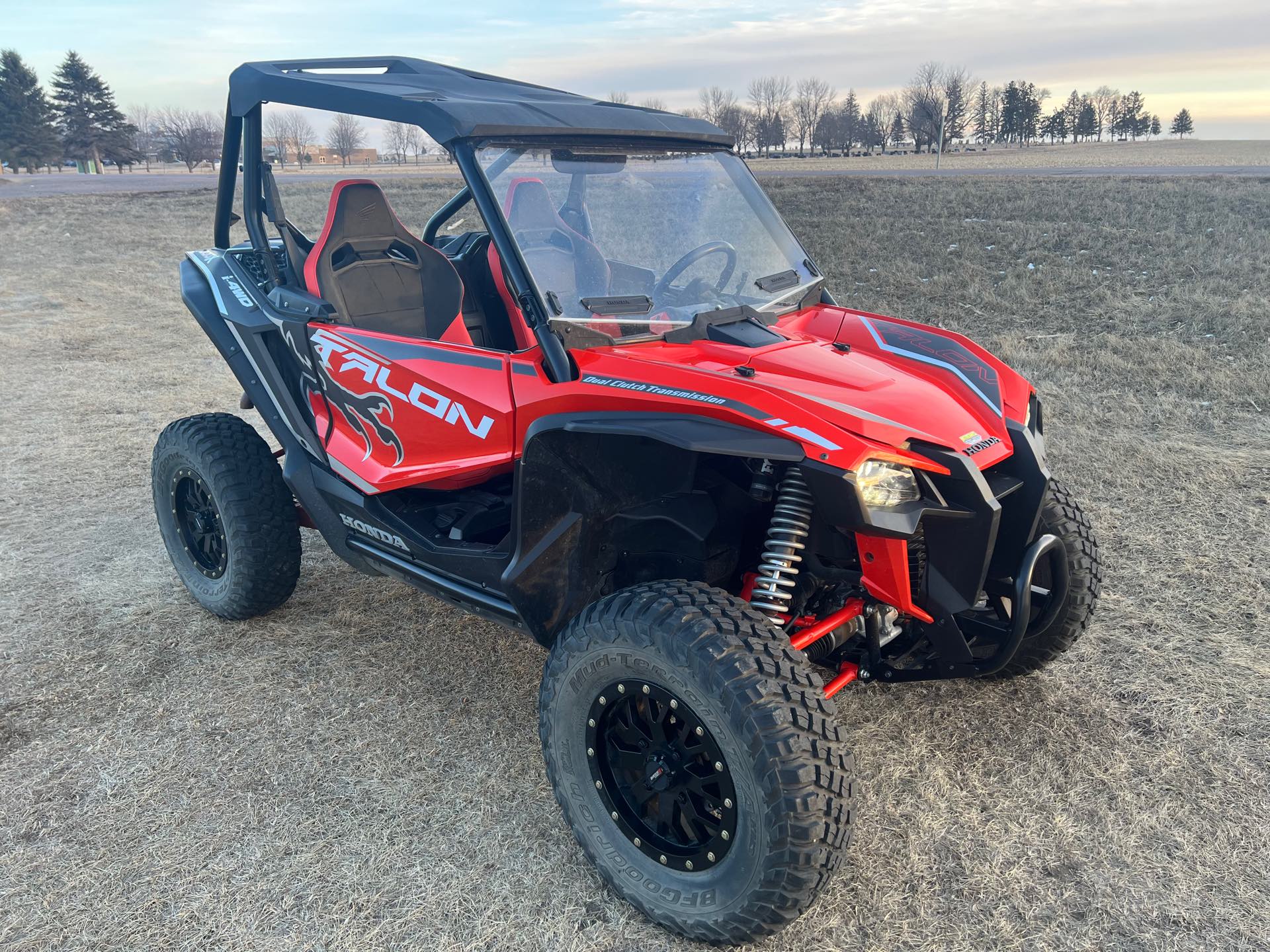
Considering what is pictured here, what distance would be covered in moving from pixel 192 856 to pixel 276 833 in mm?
230

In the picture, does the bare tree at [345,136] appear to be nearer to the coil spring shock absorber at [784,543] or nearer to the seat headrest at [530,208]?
the seat headrest at [530,208]

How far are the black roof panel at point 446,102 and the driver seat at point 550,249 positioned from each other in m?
0.20

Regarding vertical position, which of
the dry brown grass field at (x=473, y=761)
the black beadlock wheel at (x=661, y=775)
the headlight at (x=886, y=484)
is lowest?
the dry brown grass field at (x=473, y=761)

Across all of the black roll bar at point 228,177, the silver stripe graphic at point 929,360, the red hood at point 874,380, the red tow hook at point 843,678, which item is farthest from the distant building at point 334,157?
the red tow hook at point 843,678

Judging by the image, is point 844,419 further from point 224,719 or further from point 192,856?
point 224,719

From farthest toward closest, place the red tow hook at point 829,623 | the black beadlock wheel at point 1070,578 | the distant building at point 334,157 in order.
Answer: the distant building at point 334,157, the black beadlock wheel at point 1070,578, the red tow hook at point 829,623

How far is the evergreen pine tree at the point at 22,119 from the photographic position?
171ft

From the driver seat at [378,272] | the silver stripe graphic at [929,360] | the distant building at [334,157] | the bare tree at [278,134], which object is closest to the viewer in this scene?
the silver stripe graphic at [929,360]

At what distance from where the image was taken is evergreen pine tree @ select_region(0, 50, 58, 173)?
52125mm

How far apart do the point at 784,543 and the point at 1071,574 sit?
1.23 metres

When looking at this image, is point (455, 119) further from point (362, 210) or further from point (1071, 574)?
point (1071, 574)

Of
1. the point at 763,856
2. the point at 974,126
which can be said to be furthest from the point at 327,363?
the point at 974,126

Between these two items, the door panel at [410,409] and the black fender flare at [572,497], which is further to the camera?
the door panel at [410,409]

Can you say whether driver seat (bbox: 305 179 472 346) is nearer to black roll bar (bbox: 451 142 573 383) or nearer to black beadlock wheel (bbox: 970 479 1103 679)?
black roll bar (bbox: 451 142 573 383)
